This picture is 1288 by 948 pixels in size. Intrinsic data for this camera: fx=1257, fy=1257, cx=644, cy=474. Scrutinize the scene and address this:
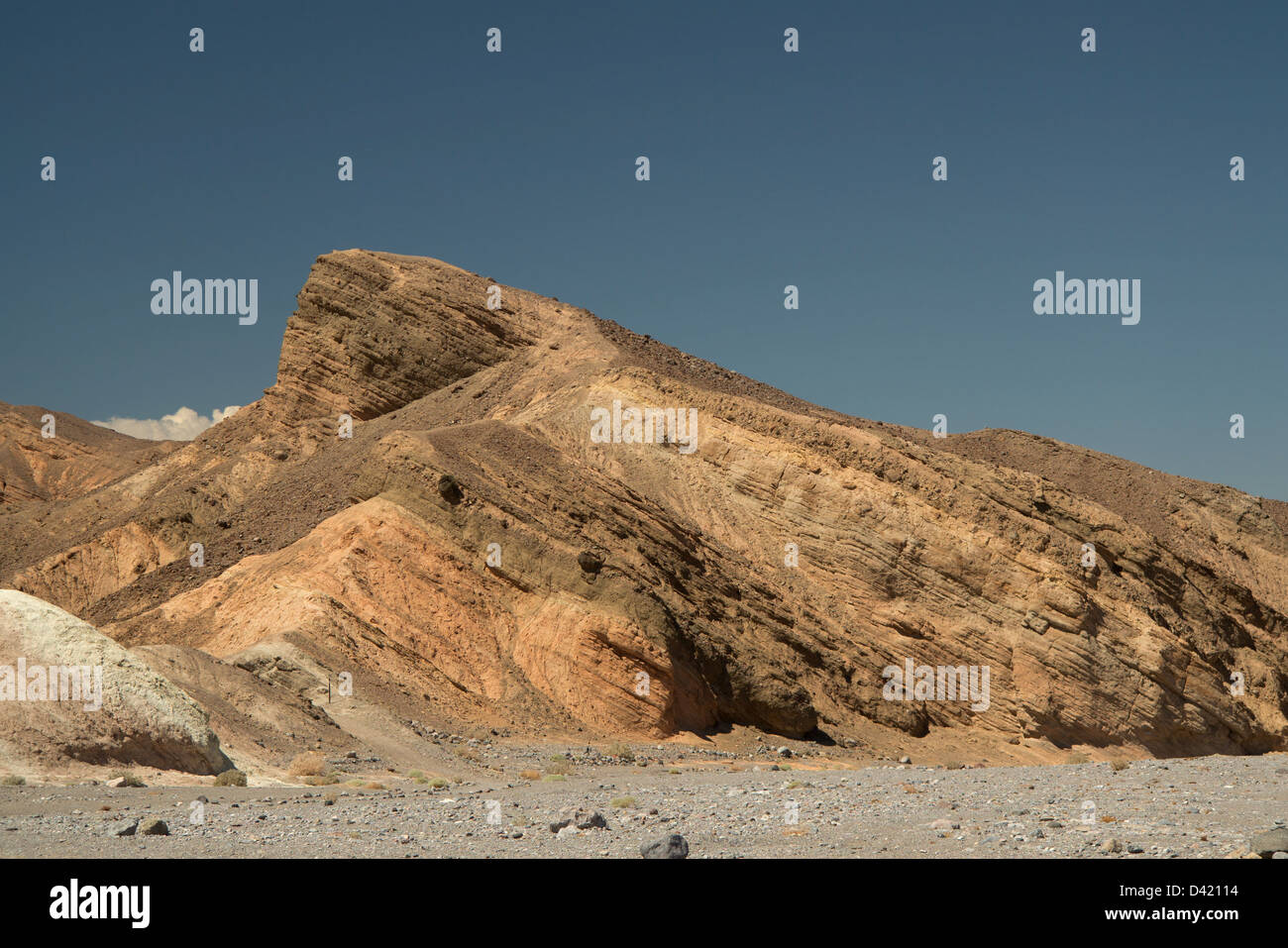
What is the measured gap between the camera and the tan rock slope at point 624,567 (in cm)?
2942

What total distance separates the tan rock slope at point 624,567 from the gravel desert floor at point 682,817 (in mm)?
8870

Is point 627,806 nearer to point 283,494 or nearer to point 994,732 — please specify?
point 994,732

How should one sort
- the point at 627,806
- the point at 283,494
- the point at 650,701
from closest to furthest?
1. the point at 627,806
2. the point at 650,701
3. the point at 283,494

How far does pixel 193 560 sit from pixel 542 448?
33.6 ft

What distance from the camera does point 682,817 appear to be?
14758 millimetres

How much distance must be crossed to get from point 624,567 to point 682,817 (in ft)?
55.2

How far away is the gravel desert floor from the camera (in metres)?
11.6

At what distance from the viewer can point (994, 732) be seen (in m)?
35.8
